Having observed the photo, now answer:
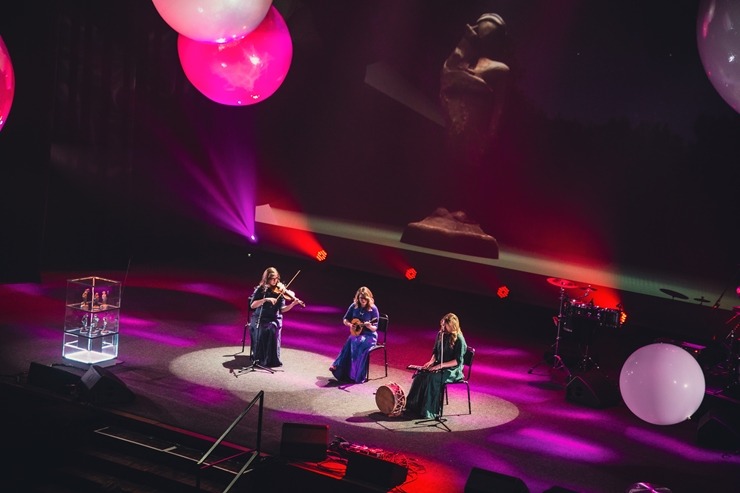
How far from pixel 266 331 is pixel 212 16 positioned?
13.2ft

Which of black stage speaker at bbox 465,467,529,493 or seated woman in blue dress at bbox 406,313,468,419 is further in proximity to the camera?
seated woman in blue dress at bbox 406,313,468,419

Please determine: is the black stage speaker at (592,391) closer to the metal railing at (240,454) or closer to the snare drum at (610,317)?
the snare drum at (610,317)

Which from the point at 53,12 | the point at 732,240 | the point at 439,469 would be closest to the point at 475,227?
the point at 732,240

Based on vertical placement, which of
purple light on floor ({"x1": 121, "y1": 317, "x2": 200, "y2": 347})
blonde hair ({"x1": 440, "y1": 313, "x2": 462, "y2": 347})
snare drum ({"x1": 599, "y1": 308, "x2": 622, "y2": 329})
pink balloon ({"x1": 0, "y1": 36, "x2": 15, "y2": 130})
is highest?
pink balloon ({"x1": 0, "y1": 36, "x2": 15, "y2": 130})

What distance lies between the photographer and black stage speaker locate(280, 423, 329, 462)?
6.31 meters

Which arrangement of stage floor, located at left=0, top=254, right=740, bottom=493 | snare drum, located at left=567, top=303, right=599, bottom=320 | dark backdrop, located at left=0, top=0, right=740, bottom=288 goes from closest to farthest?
stage floor, located at left=0, top=254, right=740, bottom=493 → snare drum, located at left=567, top=303, right=599, bottom=320 → dark backdrop, located at left=0, top=0, right=740, bottom=288

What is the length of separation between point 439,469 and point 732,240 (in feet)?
17.6

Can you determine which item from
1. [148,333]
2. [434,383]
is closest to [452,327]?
[434,383]

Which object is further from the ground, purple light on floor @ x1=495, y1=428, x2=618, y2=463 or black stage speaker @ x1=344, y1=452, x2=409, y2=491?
purple light on floor @ x1=495, y1=428, x2=618, y2=463

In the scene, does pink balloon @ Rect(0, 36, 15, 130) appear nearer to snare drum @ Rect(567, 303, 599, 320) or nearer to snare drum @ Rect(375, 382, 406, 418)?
snare drum @ Rect(375, 382, 406, 418)

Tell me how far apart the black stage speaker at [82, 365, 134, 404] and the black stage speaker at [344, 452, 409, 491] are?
2.35 metres

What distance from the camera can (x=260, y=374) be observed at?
8469mm

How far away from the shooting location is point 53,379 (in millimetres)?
7578

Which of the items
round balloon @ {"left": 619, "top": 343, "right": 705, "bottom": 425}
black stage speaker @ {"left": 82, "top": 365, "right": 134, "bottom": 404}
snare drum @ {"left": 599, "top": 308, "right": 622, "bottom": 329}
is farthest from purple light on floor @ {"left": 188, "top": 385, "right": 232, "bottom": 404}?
snare drum @ {"left": 599, "top": 308, "right": 622, "bottom": 329}
